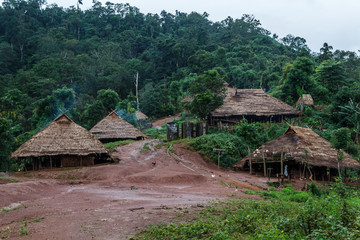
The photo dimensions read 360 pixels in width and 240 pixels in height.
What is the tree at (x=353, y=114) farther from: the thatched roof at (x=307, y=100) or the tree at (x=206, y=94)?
the tree at (x=206, y=94)

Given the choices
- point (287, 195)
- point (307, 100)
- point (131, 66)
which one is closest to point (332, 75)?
point (307, 100)

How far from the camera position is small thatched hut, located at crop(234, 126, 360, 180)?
19.3 metres

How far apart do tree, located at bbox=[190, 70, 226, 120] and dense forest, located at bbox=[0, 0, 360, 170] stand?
2.54 feet

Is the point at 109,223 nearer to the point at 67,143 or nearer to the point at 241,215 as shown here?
the point at 241,215

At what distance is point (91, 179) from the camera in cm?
1769

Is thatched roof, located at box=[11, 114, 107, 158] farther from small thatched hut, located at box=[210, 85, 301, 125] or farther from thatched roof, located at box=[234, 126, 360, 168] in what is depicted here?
small thatched hut, located at box=[210, 85, 301, 125]

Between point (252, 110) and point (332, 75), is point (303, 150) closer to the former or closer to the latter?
point (252, 110)

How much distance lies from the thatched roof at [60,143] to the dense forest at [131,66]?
2.73 meters

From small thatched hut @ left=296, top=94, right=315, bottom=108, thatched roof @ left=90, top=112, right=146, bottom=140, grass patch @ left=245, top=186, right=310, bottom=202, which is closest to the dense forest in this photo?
small thatched hut @ left=296, top=94, right=315, bottom=108

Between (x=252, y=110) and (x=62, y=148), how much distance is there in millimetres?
17773

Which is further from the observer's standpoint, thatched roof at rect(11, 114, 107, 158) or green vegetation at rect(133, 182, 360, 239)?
thatched roof at rect(11, 114, 107, 158)

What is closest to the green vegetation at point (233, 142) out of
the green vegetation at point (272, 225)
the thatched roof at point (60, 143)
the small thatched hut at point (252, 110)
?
the small thatched hut at point (252, 110)

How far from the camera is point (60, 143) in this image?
66.2ft

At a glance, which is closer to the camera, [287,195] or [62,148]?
[287,195]
